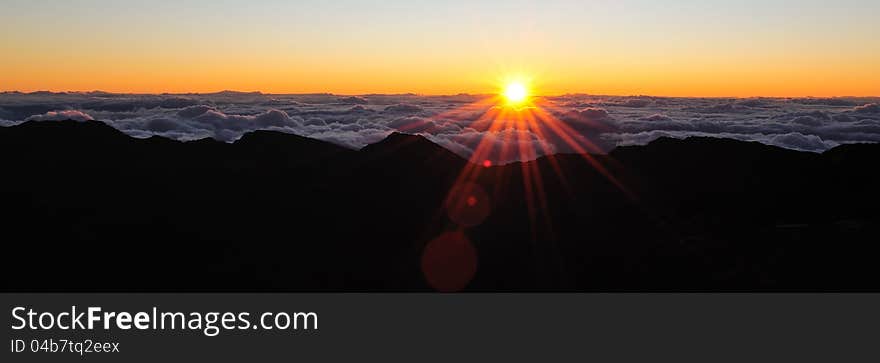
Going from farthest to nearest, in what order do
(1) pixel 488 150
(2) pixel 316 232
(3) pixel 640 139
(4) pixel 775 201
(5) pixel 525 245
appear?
(3) pixel 640 139 → (1) pixel 488 150 → (4) pixel 775 201 → (2) pixel 316 232 → (5) pixel 525 245

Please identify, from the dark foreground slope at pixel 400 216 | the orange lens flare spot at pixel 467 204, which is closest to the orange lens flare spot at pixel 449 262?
the dark foreground slope at pixel 400 216

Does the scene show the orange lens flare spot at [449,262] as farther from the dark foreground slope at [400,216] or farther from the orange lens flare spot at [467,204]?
the orange lens flare spot at [467,204]

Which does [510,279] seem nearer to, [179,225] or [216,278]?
[216,278]

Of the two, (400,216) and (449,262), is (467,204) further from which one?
(449,262)

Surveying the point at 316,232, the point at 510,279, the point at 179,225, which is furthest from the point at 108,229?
the point at 510,279

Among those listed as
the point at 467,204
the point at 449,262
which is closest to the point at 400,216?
the point at 467,204

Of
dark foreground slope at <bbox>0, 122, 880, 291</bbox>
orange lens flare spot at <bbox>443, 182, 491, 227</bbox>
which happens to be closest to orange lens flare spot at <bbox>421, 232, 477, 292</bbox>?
dark foreground slope at <bbox>0, 122, 880, 291</bbox>

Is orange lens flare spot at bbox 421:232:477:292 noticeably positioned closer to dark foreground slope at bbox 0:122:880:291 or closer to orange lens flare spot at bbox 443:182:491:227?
dark foreground slope at bbox 0:122:880:291

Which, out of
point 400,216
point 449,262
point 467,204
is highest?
point 467,204

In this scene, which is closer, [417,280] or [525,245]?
[417,280]
